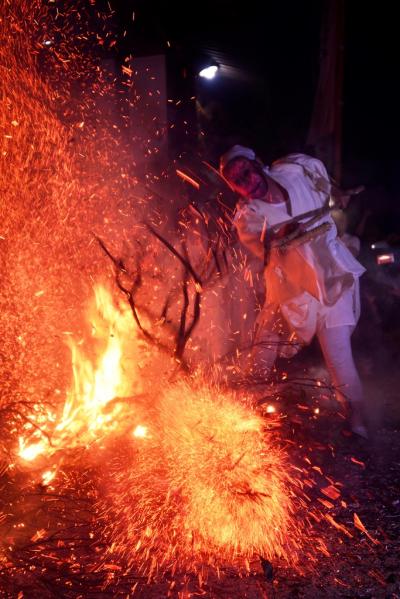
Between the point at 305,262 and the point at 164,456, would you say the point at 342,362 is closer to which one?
the point at 305,262

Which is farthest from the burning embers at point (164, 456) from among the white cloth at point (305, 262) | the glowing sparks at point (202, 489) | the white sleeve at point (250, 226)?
the white sleeve at point (250, 226)

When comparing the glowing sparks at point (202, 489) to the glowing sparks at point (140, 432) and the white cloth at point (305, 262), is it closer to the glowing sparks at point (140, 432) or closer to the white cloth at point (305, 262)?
the glowing sparks at point (140, 432)

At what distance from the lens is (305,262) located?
4914 millimetres

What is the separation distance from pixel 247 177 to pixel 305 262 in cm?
99

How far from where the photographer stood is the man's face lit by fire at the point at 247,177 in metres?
4.88

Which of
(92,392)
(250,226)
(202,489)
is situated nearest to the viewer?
(202,489)

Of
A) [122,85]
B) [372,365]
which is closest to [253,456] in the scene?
[372,365]

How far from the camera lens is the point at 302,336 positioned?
5.08 meters

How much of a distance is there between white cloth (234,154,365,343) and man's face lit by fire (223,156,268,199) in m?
0.11

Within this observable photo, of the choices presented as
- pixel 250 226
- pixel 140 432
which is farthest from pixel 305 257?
pixel 140 432

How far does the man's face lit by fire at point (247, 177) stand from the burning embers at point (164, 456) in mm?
1675

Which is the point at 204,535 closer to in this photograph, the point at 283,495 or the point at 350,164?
the point at 283,495

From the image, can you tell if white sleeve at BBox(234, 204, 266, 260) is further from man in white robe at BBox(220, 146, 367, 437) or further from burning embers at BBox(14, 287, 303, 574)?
burning embers at BBox(14, 287, 303, 574)

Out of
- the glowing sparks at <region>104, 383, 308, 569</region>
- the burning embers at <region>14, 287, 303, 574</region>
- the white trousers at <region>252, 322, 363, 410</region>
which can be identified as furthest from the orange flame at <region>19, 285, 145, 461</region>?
the white trousers at <region>252, 322, 363, 410</region>
